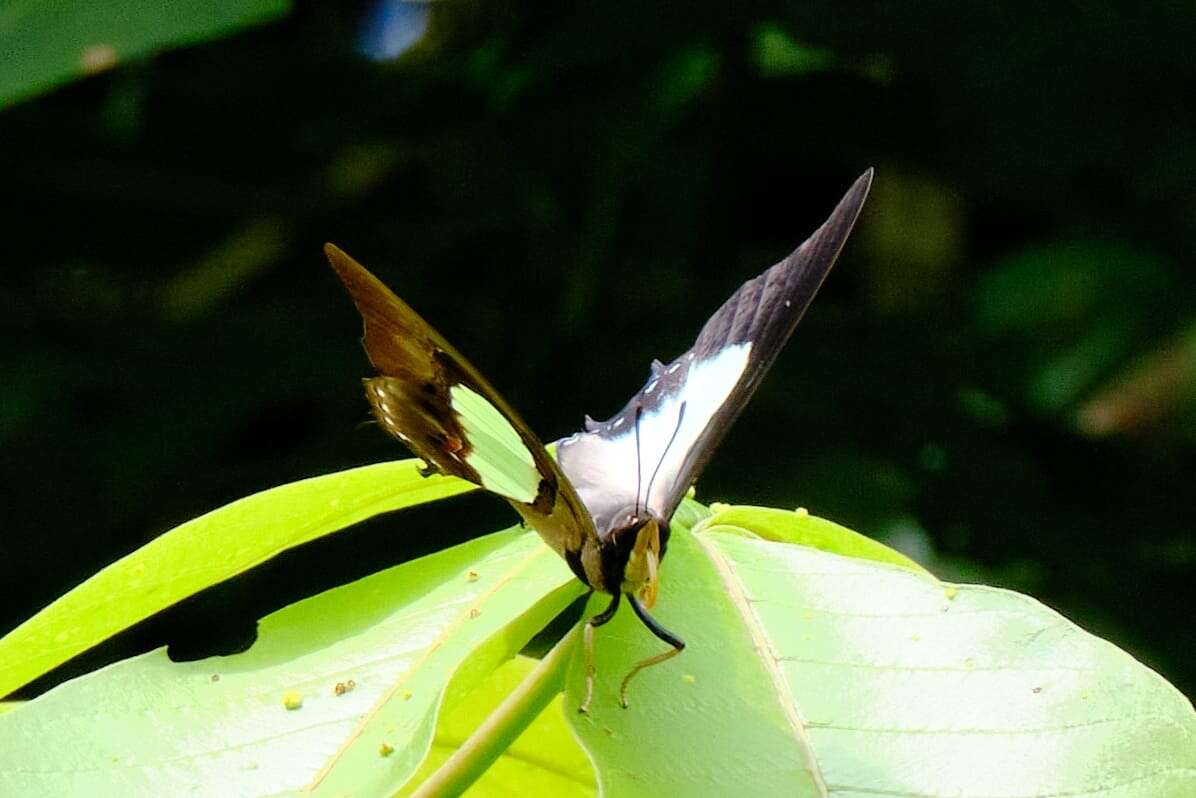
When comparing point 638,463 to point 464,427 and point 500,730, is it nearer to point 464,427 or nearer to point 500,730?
point 464,427

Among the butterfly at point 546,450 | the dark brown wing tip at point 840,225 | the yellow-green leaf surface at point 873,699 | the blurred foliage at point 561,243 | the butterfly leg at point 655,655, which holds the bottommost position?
the yellow-green leaf surface at point 873,699

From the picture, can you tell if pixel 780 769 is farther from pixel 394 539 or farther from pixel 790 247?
pixel 790 247

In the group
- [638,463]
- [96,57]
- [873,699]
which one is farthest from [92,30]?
[873,699]

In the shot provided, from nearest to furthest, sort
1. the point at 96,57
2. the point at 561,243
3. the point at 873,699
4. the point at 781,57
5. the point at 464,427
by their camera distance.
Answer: the point at 873,699 < the point at 464,427 < the point at 96,57 < the point at 561,243 < the point at 781,57

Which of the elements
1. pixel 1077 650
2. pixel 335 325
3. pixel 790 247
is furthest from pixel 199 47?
pixel 1077 650

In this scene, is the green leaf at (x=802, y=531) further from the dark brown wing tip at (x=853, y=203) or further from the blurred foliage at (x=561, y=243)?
the blurred foliage at (x=561, y=243)

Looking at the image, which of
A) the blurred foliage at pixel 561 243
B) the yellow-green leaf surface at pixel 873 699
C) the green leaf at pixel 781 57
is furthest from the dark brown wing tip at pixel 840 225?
the green leaf at pixel 781 57

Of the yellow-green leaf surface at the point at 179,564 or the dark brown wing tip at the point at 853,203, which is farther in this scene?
the dark brown wing tip at the point at 853,203
